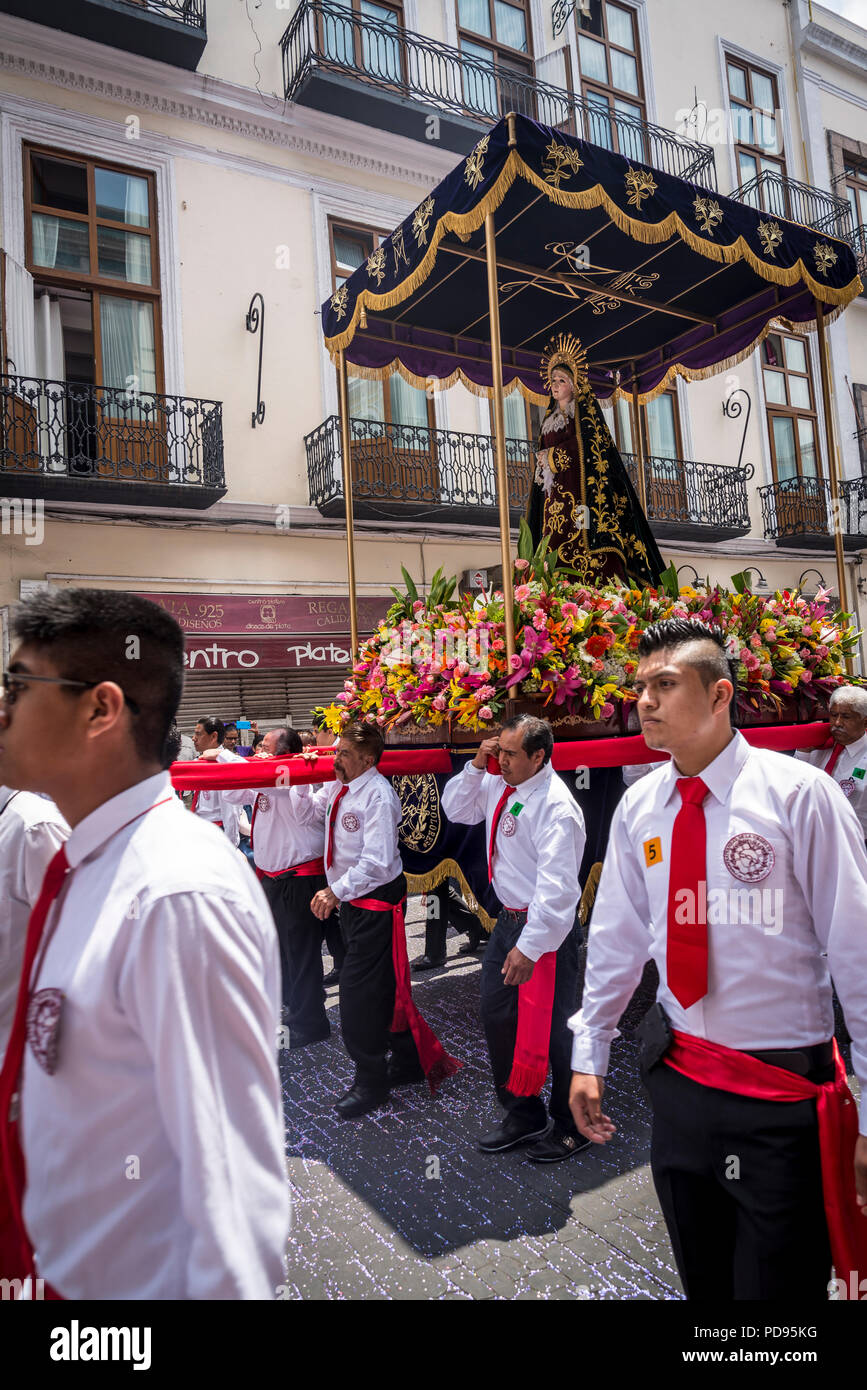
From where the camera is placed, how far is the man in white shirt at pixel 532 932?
3473 millimetres

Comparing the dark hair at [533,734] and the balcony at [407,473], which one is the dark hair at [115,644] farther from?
the balcony at [407,473]

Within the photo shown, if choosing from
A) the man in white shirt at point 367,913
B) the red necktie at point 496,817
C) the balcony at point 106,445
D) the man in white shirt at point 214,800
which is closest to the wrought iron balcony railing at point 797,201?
the balcony at point 106,445

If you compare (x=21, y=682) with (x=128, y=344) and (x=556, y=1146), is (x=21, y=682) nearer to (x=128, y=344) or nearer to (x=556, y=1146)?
(x=556, y=1146)

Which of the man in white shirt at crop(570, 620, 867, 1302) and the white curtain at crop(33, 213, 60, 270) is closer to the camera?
the man in white shirt at crop(570, 620, 867, 1302)

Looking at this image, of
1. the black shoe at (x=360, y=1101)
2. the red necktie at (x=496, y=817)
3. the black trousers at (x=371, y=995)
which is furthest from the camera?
the black trousers at (x=371, y=995)

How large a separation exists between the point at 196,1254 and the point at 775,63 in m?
21.1

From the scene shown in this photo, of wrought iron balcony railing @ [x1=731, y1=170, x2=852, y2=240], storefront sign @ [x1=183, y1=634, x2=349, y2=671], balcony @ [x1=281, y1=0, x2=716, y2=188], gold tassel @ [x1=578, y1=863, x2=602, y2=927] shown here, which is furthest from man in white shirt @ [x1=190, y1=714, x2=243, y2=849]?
wrought iron balcony railing @ [x1=731, y1=170, x2=852, y2=240]

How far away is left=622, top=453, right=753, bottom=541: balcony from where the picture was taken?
14.8 m

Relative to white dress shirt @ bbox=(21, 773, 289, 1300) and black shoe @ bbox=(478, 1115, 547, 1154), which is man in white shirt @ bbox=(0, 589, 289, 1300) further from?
black shoe @ bbox=(478, 1115, 547, 1154)

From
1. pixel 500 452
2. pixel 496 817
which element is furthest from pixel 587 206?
pixel 496 817

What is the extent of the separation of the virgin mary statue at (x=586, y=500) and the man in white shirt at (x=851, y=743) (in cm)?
148

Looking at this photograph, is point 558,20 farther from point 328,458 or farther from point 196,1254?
point 196,1254

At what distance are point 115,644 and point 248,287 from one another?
11755 mm

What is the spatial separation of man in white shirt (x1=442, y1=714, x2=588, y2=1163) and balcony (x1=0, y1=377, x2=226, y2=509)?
7877mm
